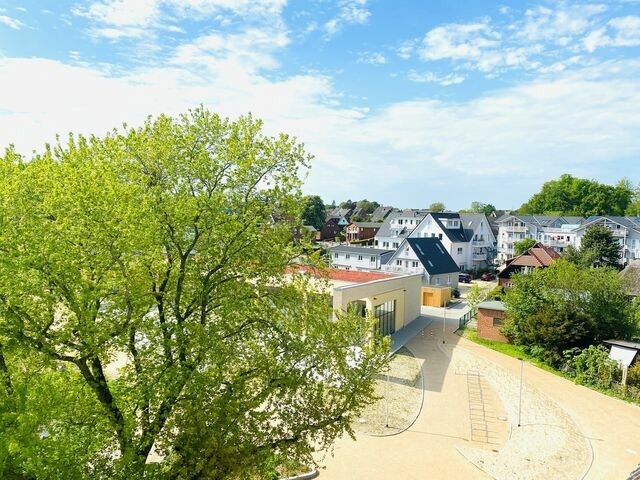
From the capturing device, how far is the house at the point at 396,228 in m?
67.1

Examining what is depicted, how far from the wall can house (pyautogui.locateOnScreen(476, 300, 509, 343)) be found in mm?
5081

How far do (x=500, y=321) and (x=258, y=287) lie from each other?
2350 cm

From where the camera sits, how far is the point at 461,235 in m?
61.4

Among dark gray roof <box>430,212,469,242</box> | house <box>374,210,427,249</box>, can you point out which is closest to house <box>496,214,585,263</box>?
dark gray roof <box>430,212,469,242</box>

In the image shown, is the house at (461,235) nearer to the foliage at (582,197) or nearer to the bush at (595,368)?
the bush at (595,368)

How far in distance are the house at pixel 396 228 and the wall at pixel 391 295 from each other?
31782mm

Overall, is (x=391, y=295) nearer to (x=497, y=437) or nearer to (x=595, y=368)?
(x=595, y=368)

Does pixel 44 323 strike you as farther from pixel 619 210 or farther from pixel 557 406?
pixel 619 210

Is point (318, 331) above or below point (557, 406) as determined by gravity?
above

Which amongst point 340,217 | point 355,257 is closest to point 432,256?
point 355,257

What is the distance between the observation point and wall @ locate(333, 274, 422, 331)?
25.2 m

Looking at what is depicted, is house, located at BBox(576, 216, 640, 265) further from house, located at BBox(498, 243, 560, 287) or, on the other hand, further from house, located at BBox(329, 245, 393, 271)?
house, located at BBox(329, 245, 393, 271)

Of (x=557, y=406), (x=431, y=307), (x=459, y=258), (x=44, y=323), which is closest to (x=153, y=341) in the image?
(x=44, y=323)

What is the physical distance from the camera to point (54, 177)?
9305 millimetres
